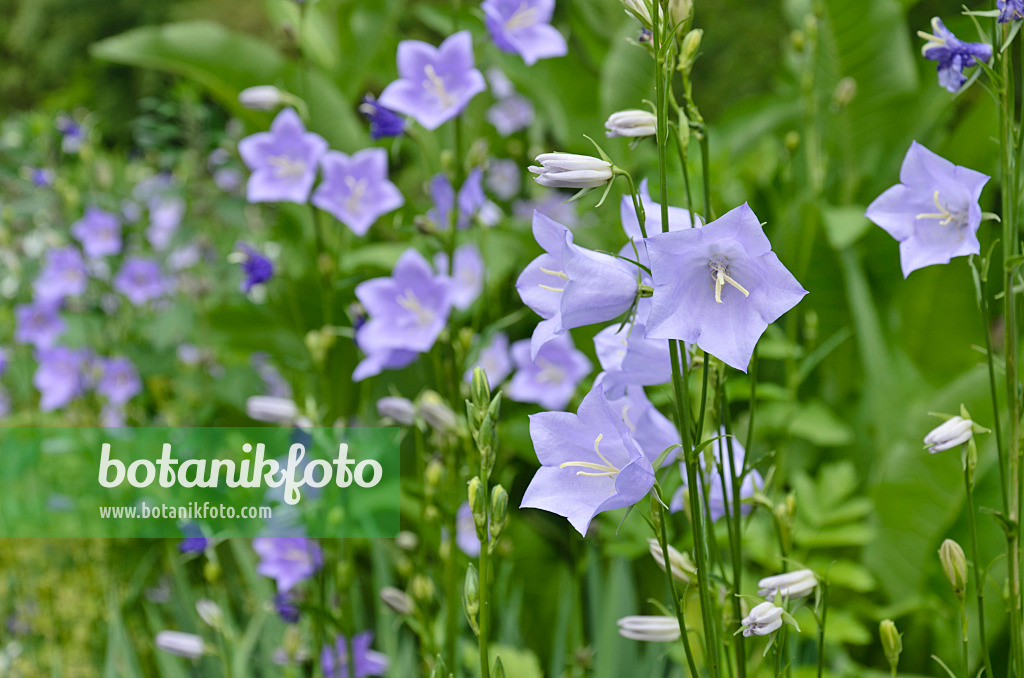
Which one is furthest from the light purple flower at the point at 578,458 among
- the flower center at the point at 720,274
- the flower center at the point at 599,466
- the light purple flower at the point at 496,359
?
the light purple flower at the point at 496,359

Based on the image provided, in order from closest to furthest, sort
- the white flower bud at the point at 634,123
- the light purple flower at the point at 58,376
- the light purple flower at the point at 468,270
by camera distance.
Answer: the white flower bud at the point at 634,123 → the light purple flower at the point at 468,270 → the light purple flower at the point at 58,376

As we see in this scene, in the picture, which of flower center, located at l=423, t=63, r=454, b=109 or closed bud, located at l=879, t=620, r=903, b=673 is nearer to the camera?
closed bud, located at l=879, t=620, r=903, b=673

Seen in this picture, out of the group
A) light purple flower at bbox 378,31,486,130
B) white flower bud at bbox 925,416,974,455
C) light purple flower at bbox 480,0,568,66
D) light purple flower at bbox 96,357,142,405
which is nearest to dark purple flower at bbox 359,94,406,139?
light purple flower at bbox 378,31,486,130

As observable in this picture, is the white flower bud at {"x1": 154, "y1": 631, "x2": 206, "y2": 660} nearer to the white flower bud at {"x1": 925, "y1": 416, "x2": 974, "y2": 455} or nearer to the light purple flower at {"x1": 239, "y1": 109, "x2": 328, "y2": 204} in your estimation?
the light purple flower at {"x1": 239, "y1": 109, "x2": 328, "y2": 204}

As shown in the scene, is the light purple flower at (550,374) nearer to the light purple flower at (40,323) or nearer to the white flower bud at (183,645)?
the white flower bud at (183,645)

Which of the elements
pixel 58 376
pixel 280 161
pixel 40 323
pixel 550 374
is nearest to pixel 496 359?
pixel 550 374

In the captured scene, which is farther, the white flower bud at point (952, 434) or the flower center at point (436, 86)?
the flower center at point (436, 86)

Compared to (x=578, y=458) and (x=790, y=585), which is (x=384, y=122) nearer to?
(x=578, y=458)
